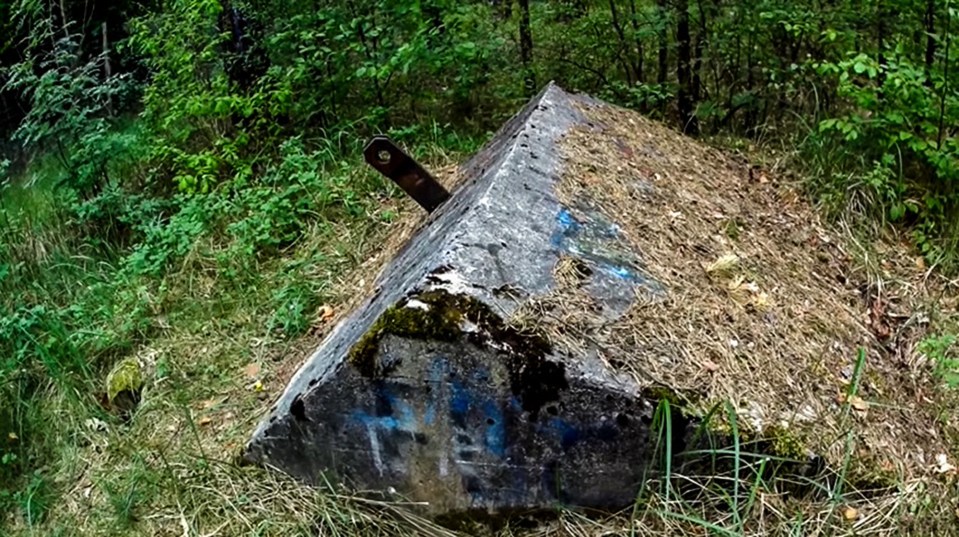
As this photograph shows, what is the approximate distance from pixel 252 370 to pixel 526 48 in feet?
9.71

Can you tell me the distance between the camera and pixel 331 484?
2.22 m

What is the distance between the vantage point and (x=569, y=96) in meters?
3.96

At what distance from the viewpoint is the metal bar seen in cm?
281

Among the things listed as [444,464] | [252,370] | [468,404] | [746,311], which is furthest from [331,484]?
[746,311]

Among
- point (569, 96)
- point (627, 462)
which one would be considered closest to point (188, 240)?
point (569, 96)

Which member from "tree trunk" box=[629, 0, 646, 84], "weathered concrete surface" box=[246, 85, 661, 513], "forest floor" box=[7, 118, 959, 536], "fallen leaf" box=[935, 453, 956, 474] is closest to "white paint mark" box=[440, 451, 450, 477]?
"weathered concrete surface" box=[246, 85, 661, 513]

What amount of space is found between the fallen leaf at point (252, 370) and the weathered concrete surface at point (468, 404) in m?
0.78

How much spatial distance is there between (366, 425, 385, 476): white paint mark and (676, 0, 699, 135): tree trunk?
340 cm

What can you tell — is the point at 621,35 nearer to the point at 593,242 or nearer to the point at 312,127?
the point at 312,127

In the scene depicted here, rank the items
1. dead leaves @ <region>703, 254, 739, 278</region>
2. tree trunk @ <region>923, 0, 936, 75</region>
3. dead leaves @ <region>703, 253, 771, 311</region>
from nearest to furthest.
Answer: dead leaves @ <region>703, 253, 771, 311</region>, dead leaves @ <region>703, 254, 739, 278</region>, tree trunk @ <region>923, 0, 936, 75</region>

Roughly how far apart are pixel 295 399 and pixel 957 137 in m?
3.29

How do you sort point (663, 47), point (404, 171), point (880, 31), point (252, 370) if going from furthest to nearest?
point (663, 47)
point (880, 31)
point (252, 370)
point (404, 171)

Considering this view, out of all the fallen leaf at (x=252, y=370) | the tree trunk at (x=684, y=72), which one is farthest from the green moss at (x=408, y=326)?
the tree trunk at (x=684, y=72)

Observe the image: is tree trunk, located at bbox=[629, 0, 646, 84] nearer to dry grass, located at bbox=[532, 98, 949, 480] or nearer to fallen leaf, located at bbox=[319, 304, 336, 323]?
dry grass, located at bbox=[532, 98, 949, 480]
